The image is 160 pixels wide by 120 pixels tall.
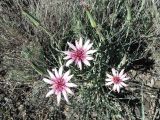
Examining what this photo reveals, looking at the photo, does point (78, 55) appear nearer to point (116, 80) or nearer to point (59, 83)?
point (59, 83)

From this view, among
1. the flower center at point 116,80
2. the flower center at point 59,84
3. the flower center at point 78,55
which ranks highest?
the flower center at point 78,55

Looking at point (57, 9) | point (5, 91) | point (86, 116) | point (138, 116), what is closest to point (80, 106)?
point (86, 116)

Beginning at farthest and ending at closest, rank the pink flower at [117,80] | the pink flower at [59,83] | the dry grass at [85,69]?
the dry grass at [85,69] → the pink flower at [117,80] → the pink flower at [59,83]

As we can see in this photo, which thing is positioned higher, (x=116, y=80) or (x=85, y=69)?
(x=85, y=69)

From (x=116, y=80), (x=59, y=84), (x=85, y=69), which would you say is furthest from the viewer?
(x=85, y=69)

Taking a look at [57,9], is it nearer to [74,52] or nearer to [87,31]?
[87,31]

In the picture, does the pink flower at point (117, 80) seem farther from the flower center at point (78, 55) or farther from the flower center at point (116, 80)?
the flower center at point (78, 55)

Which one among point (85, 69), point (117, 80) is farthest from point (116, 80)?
point (85, 69)

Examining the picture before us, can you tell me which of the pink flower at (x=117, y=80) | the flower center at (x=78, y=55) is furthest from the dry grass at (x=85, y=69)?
the flower center at (x=78, y=55)

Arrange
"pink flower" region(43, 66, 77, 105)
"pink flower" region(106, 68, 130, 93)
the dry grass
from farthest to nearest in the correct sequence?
the dry grass
"pink flower" region(106, 68, 130, 93)
"pink flower" region(43, 66, 77, 105)

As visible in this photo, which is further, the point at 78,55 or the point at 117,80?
the point at 117,80

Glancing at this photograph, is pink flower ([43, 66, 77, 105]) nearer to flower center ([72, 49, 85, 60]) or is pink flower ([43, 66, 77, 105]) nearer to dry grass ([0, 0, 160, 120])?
→ flower center ([72, 49, 85, 60])

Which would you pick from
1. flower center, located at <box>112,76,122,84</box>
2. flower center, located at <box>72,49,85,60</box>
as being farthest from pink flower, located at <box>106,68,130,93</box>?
flower center, located at <box>72,49,85,60</box>
